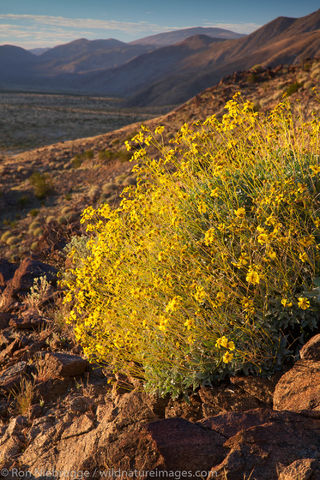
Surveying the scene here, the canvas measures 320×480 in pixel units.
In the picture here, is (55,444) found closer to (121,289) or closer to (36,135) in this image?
(121,289)

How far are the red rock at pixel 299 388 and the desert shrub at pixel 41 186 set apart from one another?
14107 millimetres

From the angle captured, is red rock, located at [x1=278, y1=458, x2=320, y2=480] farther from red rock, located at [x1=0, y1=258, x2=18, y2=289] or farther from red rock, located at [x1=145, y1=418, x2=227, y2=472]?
red rock, located at [x1=0, y1=258, x2=18, y2=289]

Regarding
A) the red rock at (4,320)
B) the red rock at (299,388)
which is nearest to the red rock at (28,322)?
the red rock at (4,320)

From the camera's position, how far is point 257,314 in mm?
2852

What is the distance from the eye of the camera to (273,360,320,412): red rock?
94.9 inches

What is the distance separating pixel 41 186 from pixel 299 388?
14571mm

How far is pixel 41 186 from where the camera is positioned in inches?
612

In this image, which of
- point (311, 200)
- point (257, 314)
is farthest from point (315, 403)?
point (311, 200)

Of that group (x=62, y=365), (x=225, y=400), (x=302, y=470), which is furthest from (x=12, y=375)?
(x=302, y=470)

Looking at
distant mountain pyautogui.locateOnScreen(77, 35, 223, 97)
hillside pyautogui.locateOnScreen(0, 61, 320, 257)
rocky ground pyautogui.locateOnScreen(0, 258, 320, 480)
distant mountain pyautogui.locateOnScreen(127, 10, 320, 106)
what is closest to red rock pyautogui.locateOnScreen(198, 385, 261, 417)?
rocky ground pyautogui.locateOnScreen(0, 258, 320, 480)

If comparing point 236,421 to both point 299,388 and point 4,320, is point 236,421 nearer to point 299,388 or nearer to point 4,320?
point 299,388

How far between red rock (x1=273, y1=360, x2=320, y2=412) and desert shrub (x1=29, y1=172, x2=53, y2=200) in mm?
14107

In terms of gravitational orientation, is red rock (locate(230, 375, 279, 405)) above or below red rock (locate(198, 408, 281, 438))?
below

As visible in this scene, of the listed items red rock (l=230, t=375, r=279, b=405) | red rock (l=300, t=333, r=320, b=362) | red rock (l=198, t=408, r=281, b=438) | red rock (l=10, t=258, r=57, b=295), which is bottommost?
red rock (l=10, t=258, r=57, b=295)
